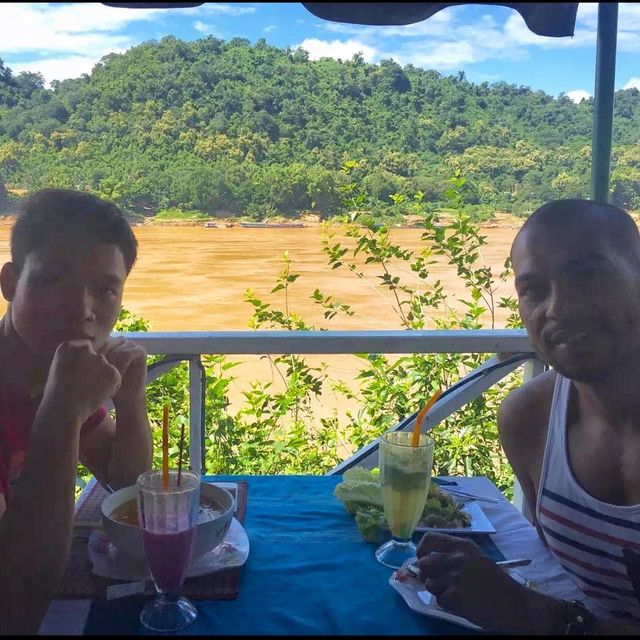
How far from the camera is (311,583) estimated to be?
1006 mm

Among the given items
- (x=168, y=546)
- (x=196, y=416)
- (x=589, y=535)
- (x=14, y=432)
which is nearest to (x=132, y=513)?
(x=168, y=546)

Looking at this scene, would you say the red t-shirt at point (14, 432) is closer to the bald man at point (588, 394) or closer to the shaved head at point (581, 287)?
the bald man at point (588, 394)

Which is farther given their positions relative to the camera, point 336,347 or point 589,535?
point 336,347

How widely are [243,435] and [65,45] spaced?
6273 mm

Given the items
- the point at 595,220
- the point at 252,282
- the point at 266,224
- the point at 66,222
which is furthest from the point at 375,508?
the point at 252,282

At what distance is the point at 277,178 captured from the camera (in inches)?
255

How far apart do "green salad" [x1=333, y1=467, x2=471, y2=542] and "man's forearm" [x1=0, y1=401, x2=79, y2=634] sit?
1.63 feet

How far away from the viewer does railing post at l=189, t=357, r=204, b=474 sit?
7.00 feet

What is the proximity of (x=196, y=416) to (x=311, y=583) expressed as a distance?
4.04 ft

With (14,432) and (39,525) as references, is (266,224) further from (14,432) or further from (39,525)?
(39,525)

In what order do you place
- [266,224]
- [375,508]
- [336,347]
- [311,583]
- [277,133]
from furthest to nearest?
[266,224], [277,133], [336,347], [375,508], [311,583]

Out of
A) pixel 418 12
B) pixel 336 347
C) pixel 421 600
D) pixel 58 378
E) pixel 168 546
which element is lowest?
pixel 336 347

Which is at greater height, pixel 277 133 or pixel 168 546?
pixel 277 133

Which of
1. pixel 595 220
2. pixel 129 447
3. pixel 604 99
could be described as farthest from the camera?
pixel 604 99
